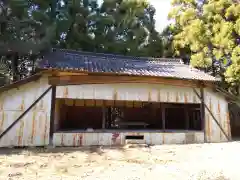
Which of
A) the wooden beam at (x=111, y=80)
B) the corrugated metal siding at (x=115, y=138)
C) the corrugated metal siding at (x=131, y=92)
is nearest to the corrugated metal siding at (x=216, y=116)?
the corrugated metal siding at (x=115, y=138)

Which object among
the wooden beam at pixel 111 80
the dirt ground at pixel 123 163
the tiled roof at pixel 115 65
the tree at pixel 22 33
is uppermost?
the tree at pixel 22 33

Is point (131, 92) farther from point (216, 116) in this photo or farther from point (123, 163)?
point (216, 116)

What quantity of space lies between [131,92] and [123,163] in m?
4.33

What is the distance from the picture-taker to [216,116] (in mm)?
12141

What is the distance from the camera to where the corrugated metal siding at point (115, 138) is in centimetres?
993

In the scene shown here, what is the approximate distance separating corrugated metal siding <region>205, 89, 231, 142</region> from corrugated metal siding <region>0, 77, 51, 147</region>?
7.72 m

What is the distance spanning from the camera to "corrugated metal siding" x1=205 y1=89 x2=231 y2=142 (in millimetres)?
11883

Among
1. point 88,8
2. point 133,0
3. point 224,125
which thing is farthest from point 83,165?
point 133,0

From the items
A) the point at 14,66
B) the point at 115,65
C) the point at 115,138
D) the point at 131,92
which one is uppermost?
the point at 14,66

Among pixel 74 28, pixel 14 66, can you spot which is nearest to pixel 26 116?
pixel 14 66

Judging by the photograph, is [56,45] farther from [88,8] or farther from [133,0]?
[133,0]

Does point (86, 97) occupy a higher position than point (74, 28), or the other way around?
point (74, 28)

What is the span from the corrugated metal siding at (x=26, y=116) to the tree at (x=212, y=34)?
35.9 feet

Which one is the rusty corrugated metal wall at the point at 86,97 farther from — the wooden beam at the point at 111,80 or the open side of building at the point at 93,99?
the wooden beam at the point at 111,80
